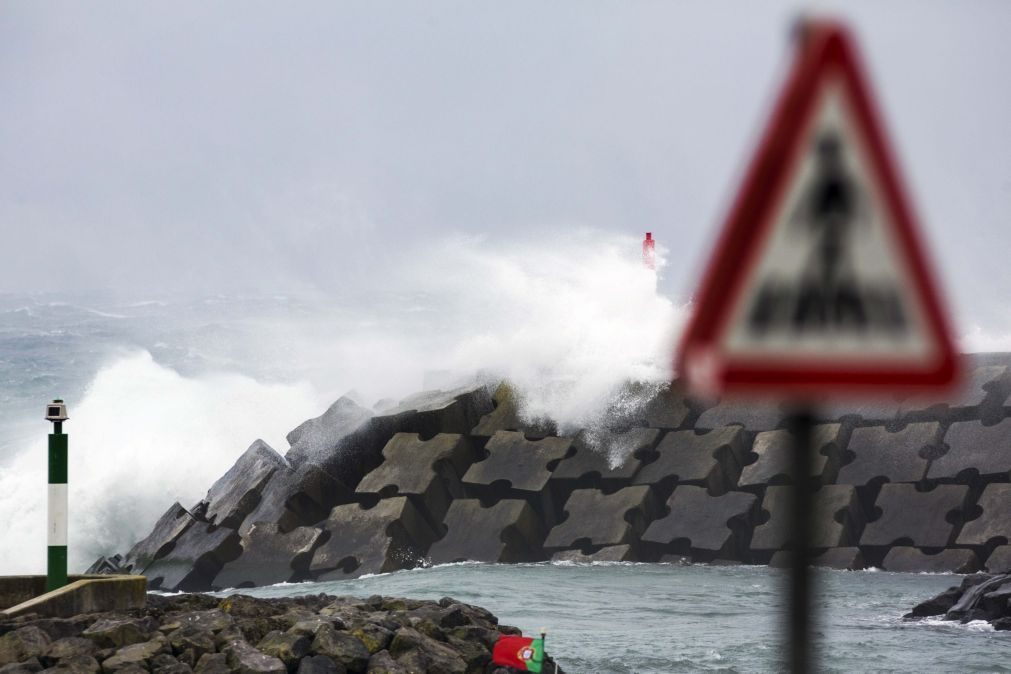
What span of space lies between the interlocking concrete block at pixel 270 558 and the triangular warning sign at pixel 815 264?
48.1 feet

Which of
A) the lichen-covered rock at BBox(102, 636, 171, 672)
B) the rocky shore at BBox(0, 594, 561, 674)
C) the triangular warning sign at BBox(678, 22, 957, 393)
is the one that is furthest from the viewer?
the rocky shore at BBox(0, 594, 561, 674)

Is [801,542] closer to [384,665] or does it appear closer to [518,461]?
[384,665]

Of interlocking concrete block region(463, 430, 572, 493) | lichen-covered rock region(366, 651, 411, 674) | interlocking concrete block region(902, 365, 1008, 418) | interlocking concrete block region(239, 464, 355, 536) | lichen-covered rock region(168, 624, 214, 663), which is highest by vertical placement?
interlocking concrete block region(902, 365, 1008, 418)

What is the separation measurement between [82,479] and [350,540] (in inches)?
302

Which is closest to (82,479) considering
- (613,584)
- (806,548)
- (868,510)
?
(613,584)

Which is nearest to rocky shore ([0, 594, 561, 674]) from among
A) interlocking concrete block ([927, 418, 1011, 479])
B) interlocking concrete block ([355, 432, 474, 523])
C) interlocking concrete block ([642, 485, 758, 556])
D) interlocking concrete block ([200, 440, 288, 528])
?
interlocking concrete block ([642, 485, 758, 556])

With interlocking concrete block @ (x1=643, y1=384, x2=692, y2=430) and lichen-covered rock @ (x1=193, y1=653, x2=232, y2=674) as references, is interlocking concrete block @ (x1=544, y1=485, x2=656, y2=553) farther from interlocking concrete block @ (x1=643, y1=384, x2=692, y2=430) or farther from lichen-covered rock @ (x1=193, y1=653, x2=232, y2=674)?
lichen-covered rock @ (x1=193, y1=653, x2=232, y2=674)

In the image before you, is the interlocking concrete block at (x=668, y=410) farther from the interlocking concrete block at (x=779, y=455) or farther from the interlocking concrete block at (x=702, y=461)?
the interlocking concrete block at (x=779, y=455)

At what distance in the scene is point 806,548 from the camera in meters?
2.00

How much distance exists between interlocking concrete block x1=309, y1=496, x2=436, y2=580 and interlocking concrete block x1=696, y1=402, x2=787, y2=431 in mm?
3771

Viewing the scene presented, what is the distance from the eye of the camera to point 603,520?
1605 centimetres

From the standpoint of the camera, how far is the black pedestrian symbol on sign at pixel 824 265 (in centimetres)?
199

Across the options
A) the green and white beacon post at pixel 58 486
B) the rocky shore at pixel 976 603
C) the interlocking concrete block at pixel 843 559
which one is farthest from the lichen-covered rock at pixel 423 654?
the interlocking concrete block at pixel 843 559

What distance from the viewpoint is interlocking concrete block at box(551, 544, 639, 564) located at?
1566 cm
